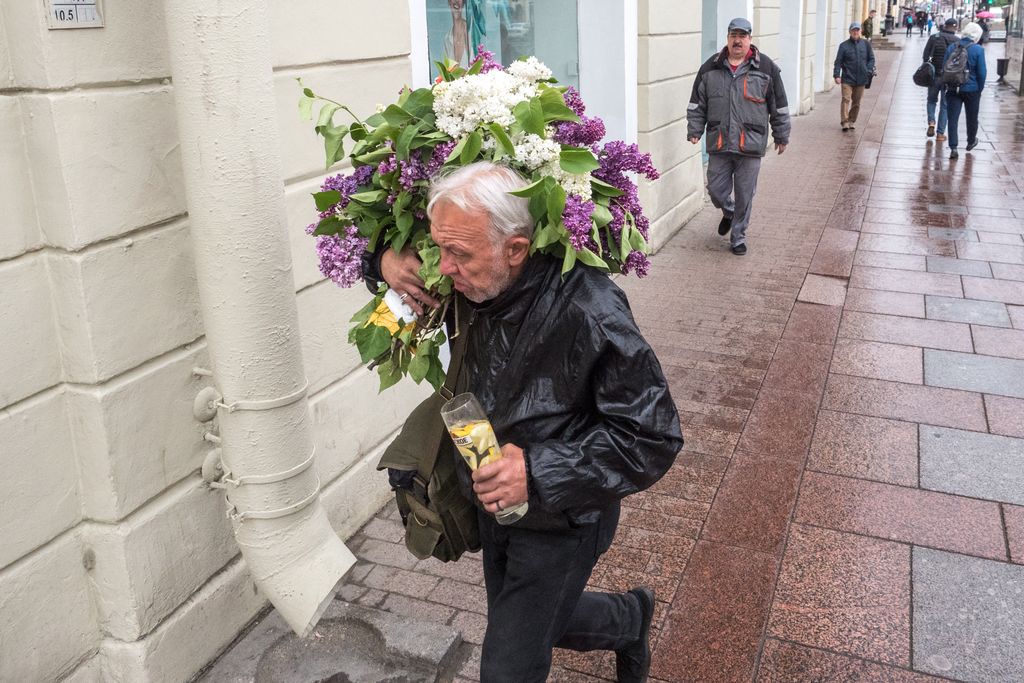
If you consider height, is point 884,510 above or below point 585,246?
below

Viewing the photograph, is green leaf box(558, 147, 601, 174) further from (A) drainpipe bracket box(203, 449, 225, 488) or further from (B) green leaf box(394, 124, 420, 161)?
(A) drainpipe bracket box(203, 449, 225, 488)

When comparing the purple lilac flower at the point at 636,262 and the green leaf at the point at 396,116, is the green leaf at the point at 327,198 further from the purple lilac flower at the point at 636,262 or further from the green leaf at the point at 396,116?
the purple lilac flower at the point at 636,262

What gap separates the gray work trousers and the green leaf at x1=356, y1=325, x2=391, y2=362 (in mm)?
6823

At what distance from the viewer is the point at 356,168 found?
2605 mm

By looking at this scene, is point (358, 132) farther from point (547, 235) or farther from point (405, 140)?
point (547, 235)

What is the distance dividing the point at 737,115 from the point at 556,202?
275 inches

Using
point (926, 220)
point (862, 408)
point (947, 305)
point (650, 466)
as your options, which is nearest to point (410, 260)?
point (650, 466)

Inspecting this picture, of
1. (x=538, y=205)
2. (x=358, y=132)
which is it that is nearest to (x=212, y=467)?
(x=358, y=132)

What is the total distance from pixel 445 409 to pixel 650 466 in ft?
1.63

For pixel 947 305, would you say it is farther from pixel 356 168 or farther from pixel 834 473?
pixel 356 168

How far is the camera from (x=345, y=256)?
266 cm

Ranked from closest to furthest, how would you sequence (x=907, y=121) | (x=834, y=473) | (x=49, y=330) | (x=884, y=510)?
(x=49, y=330) < (x=884, y=510) < (x=834, y=473) < (x=907, y=121)

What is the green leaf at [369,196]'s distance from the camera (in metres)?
2.52

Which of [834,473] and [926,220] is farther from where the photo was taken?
[926,220]
